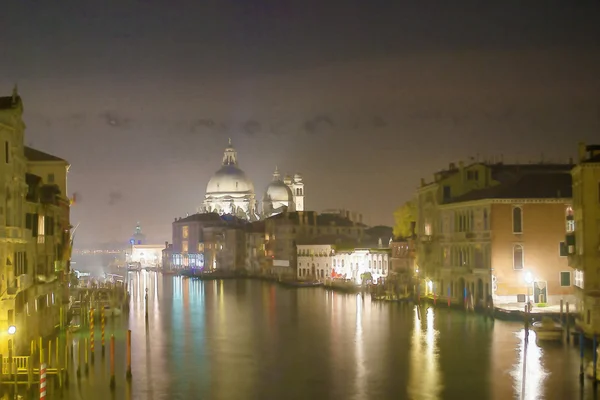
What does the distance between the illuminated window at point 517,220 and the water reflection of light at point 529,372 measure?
10035 millimetres

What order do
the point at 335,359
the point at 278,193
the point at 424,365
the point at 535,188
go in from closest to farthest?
Answer: the point at 424,365 < the point at 335,359 < the point at 535,188 < the point at 278,193

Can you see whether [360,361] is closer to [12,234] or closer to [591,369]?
[591,369]

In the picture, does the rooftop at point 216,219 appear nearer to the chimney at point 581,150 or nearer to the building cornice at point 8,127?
the chimney at point 581,150

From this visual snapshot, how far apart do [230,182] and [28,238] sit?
114929 millimetres

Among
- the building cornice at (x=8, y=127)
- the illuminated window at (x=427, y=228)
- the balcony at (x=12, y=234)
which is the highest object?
the building cornice at (x=8, y=127)

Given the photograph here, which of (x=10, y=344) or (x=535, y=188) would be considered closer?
(x=10, y=344)

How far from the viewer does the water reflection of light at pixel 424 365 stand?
76.3 ft

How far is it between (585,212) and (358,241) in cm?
5792

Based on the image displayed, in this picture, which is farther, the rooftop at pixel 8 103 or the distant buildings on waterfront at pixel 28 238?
the rooftop at pixel 8 103

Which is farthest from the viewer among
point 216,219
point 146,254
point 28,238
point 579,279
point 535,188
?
point 146,254

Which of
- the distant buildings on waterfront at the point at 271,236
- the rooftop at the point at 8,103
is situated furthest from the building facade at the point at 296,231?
the rooftop at the point at 8,103

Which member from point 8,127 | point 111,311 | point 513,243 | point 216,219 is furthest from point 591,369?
point 216,219

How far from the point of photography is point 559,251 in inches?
1559

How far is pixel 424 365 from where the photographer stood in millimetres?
27234
